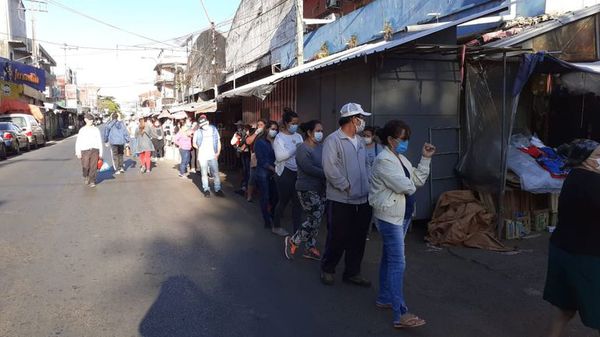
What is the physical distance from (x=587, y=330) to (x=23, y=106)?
39.0 meters

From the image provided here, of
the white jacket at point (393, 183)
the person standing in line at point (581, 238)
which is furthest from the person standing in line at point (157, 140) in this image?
the person standing in line at point (581, 238)

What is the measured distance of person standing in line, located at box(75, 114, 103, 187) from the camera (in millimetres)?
11311

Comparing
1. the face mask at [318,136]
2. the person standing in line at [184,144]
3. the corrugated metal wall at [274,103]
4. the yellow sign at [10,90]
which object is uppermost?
the yellow sign at [10,90]

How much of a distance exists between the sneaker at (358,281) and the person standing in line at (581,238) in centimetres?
203

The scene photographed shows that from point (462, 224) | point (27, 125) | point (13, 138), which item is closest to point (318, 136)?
point (462, 224)

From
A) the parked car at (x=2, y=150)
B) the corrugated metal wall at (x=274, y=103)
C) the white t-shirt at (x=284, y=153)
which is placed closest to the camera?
the white t-shirt at (x=284, y=153)

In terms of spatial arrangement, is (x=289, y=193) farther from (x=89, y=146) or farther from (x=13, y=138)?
(x=13, y=138)

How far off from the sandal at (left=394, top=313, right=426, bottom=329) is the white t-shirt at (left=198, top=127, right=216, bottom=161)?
22.2 ft

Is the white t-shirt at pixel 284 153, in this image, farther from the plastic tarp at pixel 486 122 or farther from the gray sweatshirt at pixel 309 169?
the plastic tarp at pixel 486 122

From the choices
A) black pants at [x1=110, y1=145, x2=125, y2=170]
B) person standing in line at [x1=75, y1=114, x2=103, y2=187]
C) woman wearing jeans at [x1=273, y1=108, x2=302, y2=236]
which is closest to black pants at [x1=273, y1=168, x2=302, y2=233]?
woman wearing jeans at [x1=273, y1=108, x2=302, y2=236]

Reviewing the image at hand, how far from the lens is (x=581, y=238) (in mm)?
3076

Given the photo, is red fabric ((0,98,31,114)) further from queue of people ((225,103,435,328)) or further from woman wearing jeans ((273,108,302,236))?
queue of people ((225,103,435,328))

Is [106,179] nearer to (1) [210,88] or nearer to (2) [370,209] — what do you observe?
(2) [370,209]

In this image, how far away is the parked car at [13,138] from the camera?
21128mm
